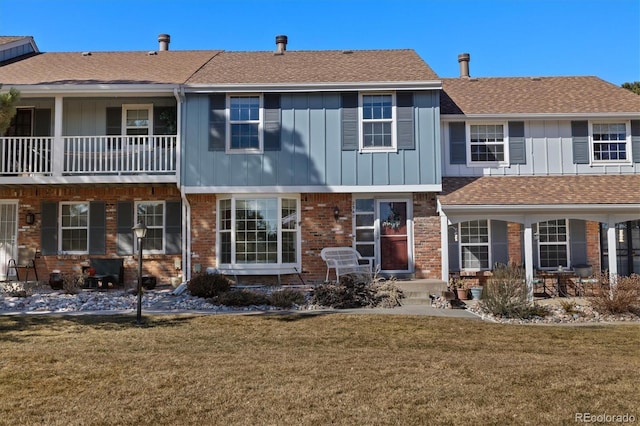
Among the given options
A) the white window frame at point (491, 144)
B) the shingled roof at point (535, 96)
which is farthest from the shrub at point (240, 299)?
the shingled roof at point (535, 96)

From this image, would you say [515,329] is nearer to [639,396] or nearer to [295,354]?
[639,396]

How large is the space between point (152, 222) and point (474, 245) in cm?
923

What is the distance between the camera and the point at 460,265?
13750 millimetres

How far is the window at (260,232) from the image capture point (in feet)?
43.3

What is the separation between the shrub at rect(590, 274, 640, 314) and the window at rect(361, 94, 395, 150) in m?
6.06

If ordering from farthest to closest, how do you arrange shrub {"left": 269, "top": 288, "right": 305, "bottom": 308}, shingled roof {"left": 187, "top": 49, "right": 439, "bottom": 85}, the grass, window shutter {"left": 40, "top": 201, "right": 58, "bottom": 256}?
1. window shutter {"left": 40, "top": 201, "right": 58, "bottom": 256}
2. shingled roof {"left": 187, "top": 49, "right": 439, "bottom": 85}
3. shrub {"left": 269, "top": 288, "right": 305, "bottom": 308}
4. the grass

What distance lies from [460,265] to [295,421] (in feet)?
33.7

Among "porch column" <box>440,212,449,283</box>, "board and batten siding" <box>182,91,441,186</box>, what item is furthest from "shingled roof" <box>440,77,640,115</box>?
"porch column" <box>440,212,449,283</box>

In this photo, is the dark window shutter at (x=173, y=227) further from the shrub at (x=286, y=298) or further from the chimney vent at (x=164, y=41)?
the chimney vent at (x=164, y=41)

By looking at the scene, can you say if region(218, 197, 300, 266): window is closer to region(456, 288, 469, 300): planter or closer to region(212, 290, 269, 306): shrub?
region(212, 290, 269, 306): shrub

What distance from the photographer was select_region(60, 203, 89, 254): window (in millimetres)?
14055

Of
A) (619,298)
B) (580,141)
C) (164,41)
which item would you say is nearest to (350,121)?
(580,141)

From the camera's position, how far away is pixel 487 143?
14.2 m

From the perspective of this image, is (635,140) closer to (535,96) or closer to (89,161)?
(535,96)
